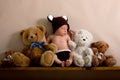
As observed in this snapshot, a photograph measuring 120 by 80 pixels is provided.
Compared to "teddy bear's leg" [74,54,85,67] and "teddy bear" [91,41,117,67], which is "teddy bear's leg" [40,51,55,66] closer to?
"teddy bear's leg" [74,54,85,67]

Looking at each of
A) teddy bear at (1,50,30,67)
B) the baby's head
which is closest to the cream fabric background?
the baby's head

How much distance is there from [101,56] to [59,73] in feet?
1.00

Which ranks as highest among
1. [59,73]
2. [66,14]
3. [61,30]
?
[66,14]

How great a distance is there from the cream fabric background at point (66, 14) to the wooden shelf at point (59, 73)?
0.30 meters

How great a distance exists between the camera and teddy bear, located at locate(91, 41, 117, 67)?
1.42 m

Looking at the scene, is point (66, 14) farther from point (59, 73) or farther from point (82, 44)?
point (59, 73)

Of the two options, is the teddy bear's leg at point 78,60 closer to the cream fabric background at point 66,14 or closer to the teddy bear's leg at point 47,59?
the teddy bear's leg at point 47,59

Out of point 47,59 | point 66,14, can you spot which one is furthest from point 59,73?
point 66,14

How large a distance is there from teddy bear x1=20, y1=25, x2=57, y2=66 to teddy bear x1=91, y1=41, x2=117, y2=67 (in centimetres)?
26

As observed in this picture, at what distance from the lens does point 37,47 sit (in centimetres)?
147

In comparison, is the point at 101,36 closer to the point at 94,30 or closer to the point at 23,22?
the point at 94,30

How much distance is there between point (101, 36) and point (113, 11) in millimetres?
199

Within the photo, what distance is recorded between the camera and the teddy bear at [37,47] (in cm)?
137

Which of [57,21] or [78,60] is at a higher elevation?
[57,21]
